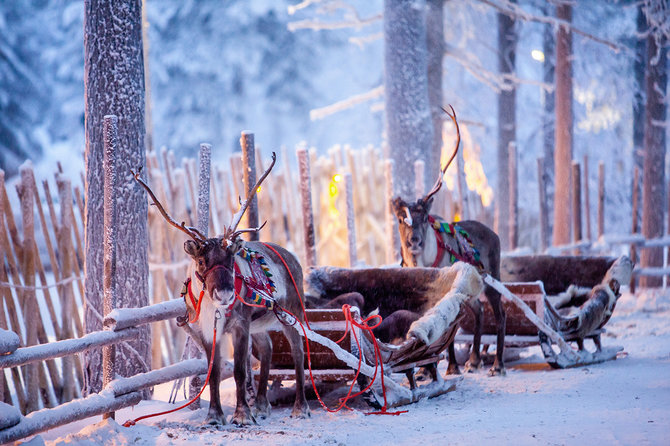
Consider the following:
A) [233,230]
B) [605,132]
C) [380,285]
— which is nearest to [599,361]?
[380,285]

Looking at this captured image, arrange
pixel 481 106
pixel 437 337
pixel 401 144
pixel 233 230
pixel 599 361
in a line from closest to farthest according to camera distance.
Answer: pixel 233 230, pixel 437 337, pixel 599 361, pixel 401 144, pixel 481 106

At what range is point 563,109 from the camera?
52.8 feet

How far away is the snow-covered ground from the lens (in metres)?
4.88

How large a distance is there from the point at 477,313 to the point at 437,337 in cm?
163

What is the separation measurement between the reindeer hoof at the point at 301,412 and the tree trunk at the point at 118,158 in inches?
52.3

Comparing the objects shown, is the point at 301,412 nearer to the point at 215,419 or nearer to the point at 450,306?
the point at 215,419

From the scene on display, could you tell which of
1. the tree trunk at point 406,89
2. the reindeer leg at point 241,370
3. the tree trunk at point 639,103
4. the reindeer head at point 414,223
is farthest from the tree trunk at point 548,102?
the reindeer leg at point 241,370

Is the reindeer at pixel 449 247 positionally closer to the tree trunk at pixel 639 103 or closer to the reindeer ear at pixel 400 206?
the reindeer ear at pixel 400 206

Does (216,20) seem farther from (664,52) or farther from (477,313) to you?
(477,313)

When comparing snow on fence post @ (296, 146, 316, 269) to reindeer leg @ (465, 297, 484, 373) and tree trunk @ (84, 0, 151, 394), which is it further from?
tree trunk @ (84, 0, 151, 394)

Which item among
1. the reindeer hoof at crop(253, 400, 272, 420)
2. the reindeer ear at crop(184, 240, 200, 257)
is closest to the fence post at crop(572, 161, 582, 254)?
the reindeer hoof at crop(253, 400, 272, 420)

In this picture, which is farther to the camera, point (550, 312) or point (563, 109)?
point (563, 109)

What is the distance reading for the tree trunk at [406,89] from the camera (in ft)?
39.3

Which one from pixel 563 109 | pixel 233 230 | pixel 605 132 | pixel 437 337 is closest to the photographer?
pixel 233 230
